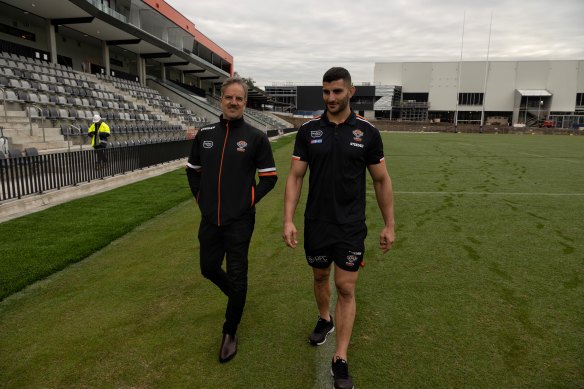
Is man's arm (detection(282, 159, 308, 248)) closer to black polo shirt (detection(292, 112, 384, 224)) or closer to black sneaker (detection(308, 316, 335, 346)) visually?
black polo shirt (detection(292, 112, 384, 224))

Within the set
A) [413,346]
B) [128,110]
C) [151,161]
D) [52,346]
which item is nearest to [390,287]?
[413,346]

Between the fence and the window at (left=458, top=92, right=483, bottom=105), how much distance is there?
253 feet

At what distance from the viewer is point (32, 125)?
508 inches

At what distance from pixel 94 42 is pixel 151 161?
2251cm

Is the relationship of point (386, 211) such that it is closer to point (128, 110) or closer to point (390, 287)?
point (390, 287)

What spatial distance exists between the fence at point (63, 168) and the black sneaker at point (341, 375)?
7119 mm

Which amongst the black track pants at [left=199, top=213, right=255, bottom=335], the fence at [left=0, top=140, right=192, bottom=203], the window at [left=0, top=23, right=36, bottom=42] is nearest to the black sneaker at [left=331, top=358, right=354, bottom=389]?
the black track pants at [left=199, top=213, right=255, bottom=335]

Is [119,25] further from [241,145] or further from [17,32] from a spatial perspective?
[241,145]

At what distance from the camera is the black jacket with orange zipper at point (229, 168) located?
2.90 metres

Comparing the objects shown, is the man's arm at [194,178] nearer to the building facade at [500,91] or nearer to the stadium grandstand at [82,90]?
the stadium grandstand at [82,90]

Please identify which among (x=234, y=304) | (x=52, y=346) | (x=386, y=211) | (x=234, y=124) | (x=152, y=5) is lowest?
(x=52, y=346)

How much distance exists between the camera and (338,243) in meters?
2.72

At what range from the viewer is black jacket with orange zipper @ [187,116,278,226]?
290 cm

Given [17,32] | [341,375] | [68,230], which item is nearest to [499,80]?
[17,32]
